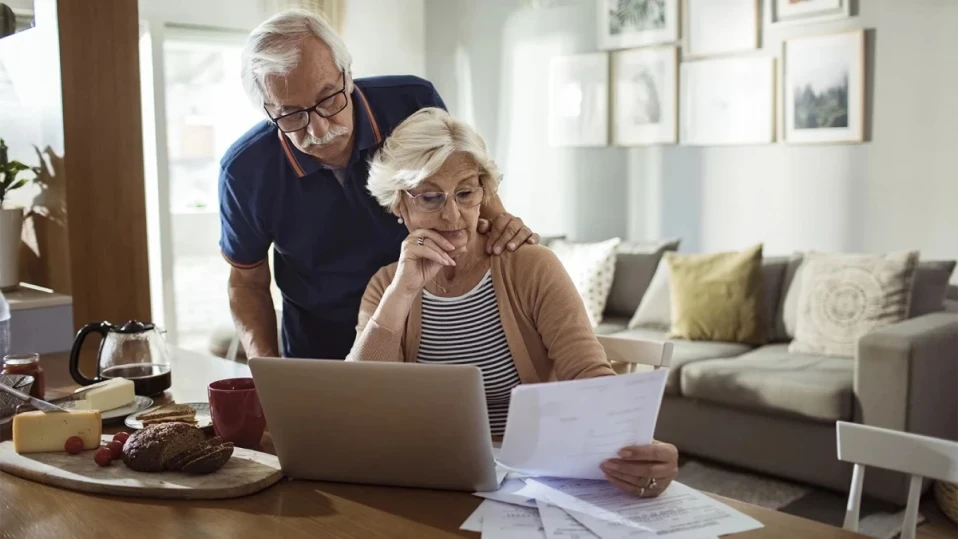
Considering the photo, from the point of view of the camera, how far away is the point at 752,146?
434 centimetres

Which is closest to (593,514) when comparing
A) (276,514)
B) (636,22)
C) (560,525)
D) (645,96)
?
(560,525)

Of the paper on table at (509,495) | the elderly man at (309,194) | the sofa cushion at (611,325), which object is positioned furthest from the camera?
the sofa cushion at (611,325)

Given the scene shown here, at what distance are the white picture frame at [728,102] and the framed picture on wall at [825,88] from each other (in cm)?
10

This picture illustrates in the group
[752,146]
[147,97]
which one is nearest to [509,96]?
[752,146]

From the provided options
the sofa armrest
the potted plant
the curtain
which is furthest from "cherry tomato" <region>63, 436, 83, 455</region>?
the curtain

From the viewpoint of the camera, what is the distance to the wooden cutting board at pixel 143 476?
1204mm

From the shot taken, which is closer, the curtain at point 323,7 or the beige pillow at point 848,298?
the beige pillow at point 848,298

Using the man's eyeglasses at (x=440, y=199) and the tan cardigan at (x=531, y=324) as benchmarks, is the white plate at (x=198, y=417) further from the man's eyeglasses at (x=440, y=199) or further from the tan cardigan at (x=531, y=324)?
the man's eyeglasses at (x=440, y=199)

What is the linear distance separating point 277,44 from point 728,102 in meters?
3.20

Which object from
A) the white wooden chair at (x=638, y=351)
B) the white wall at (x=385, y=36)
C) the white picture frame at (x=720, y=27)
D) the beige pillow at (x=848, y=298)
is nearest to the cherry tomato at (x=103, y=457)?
the white wooden chair at (x=638, y=351)

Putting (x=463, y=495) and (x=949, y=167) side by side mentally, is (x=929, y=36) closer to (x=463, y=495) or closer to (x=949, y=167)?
(x=949, y=167)

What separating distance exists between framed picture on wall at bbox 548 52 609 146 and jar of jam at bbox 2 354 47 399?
12.3 ft

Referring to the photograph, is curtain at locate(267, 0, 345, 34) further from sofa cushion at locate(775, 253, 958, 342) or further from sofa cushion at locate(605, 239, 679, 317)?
sofa cushion at locate(775, 253, 958, 342)

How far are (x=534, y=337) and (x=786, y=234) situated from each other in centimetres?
295
